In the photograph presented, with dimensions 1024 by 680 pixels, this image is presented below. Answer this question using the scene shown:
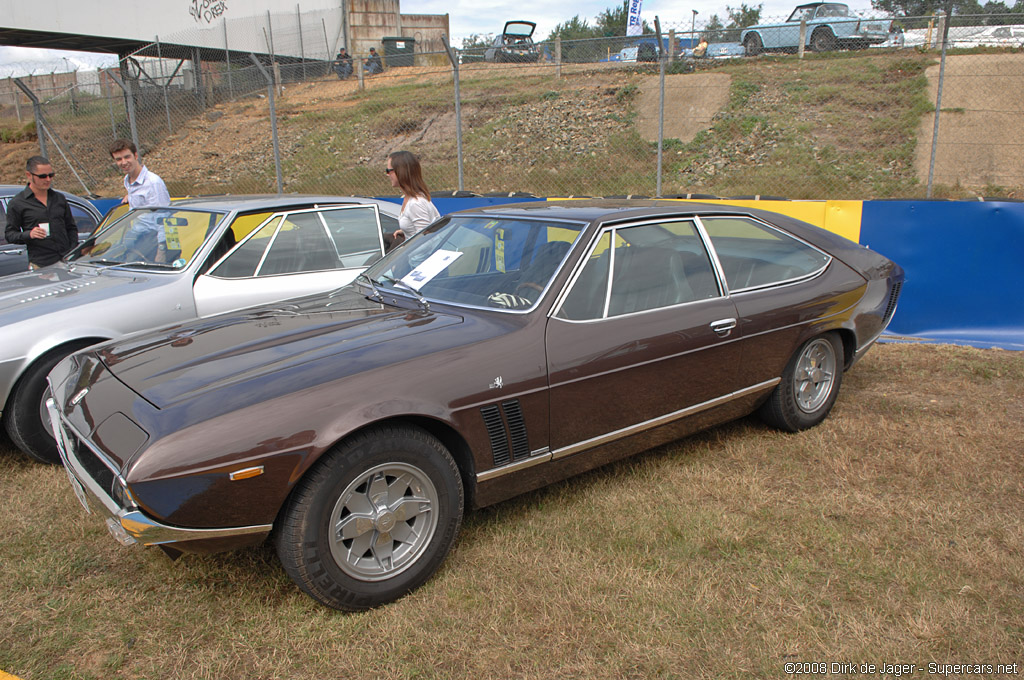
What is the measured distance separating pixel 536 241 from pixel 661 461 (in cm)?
145

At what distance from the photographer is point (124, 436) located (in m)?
2.44

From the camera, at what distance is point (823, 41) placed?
1758 cm

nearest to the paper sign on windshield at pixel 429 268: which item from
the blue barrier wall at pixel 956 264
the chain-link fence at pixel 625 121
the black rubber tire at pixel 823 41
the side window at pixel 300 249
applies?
the side window at pixel 300 249

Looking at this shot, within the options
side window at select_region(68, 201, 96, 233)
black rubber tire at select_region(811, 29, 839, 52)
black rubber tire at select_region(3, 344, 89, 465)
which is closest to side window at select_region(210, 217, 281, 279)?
black rubber tire at select_region(3, 344, 89, 465)

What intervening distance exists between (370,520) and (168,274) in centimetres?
290

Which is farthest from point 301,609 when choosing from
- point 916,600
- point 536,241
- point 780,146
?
point 780,146

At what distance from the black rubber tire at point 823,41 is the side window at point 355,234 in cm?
1562

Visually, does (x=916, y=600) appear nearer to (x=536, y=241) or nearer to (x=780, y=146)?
(x=536, y=241)

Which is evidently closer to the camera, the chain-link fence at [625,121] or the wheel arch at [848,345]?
the wheel arch at [848,345]

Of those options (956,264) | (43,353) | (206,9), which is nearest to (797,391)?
(956,264)

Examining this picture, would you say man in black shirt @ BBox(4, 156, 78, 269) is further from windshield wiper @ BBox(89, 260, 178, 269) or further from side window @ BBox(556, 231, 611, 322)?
side window @ BBox(556, 231, 611, 322)

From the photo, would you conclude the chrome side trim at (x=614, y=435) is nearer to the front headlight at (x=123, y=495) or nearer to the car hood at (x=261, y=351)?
the car hood at (x=261, y=351)

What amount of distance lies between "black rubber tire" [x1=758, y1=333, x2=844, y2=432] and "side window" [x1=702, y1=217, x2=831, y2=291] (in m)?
0.45

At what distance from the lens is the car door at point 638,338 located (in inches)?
122
